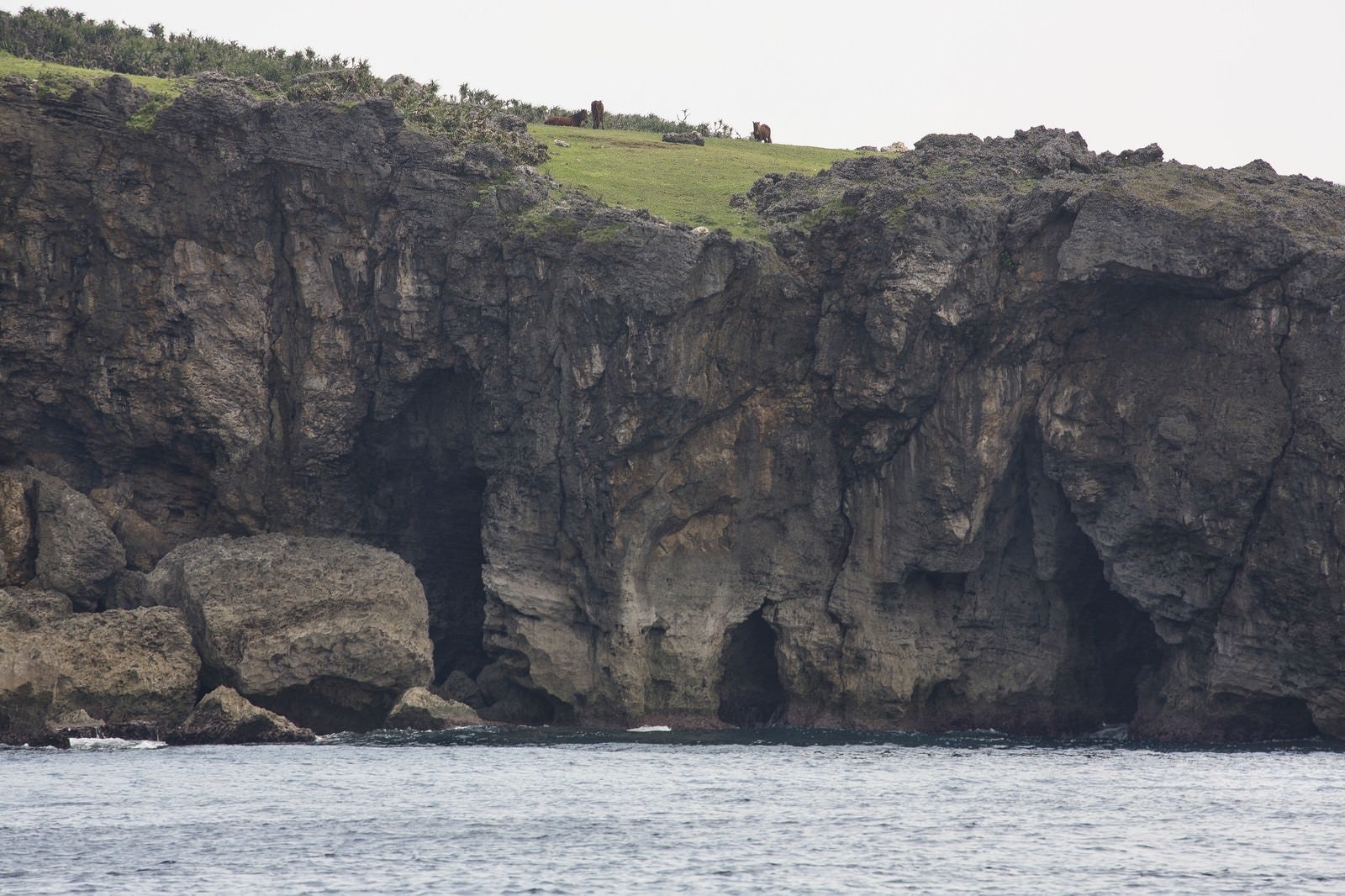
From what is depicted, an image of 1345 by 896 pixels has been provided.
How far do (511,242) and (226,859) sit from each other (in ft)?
105

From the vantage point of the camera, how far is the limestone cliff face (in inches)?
2279

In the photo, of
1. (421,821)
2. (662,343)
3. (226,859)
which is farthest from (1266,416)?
(226,859)

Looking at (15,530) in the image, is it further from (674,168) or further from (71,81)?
(674,168)

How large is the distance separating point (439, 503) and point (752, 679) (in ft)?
45.0

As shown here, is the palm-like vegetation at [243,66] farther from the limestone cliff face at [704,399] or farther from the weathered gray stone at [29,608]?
the weathered gray stone at [29,608]

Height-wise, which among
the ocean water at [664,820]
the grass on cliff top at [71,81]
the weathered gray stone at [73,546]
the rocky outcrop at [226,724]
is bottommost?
the ocean water at [664,820]

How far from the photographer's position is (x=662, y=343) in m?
58.9

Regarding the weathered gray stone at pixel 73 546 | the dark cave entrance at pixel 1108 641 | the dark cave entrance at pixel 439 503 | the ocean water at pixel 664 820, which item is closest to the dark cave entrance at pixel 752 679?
the ocean water at pixel 664 820

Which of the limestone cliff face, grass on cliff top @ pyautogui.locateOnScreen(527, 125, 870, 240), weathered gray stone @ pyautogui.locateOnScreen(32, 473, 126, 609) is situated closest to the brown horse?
grass on cliff top @ pyautogui.locateOnScreen(527, 125, 870, 240)

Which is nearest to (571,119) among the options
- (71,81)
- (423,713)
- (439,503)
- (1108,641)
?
(439,503)

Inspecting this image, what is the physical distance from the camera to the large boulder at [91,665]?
51.1 m

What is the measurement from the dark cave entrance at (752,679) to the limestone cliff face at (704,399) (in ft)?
0.40

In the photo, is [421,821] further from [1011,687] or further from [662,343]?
[1011,687]

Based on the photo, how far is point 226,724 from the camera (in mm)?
52594
